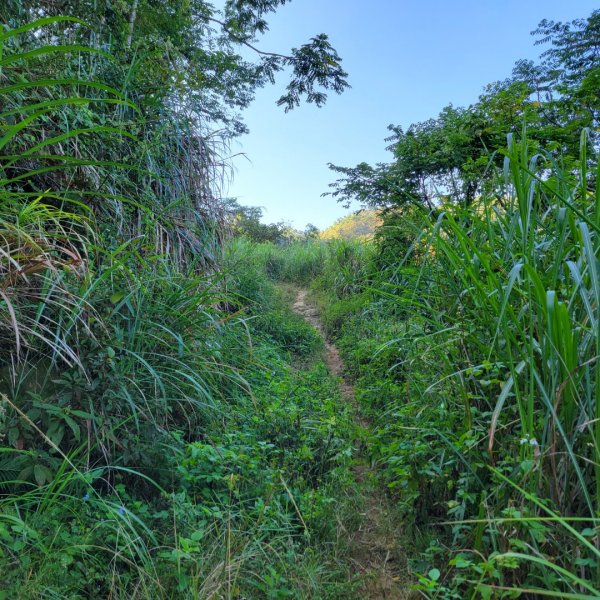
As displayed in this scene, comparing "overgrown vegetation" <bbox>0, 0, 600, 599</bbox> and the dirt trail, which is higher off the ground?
"overgrown vegetation" <bbox>0, 0, 600, 599</bbox>

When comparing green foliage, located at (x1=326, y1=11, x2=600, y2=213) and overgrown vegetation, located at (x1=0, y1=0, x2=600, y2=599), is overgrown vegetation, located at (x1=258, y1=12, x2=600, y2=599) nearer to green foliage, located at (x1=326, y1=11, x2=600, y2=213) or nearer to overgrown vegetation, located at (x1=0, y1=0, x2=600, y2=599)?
overgrown vegetation, located at (x1=0, y1=0, x2=600, y2=599)

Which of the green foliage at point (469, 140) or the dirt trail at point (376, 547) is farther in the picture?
Answer: the green foliage at point (469, 140)

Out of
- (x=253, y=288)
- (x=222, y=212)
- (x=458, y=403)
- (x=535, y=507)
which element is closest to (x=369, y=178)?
(x=253, y=288)

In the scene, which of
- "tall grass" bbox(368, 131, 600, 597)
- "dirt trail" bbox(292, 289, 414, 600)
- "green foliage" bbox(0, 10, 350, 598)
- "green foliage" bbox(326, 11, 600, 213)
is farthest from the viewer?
"green foliage" bbox(326, 11, 600, 213)

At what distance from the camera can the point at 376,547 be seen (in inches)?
66.4

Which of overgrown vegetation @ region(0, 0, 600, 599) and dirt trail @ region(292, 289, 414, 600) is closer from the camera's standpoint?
overgrown vegetation @ region(0, 0, 600, 599)

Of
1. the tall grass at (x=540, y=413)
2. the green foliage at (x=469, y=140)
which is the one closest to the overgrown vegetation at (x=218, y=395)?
the tall grass at (x=540, y=413)

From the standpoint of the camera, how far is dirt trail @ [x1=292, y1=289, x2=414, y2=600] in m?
1.47

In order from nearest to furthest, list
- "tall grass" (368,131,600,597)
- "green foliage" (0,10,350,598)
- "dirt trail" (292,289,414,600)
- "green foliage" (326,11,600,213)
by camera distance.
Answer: "tall grass" (368,131,600,597) → "green foliage" (0,10,350,598) → "dirt trail" (292,289,414,600) → "green foliage" (326,11,600,213)

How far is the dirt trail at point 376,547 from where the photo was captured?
1467 mm

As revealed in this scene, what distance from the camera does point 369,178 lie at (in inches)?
249

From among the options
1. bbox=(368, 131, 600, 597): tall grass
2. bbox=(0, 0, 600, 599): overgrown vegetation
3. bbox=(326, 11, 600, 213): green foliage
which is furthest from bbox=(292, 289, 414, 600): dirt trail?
bbox=(326, 11, 600, 213): green foliage

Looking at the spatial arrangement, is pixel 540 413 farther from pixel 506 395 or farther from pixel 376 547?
pixel 376 547

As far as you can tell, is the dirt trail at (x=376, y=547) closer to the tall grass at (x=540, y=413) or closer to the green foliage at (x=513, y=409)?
the green foliage at (x=513, y=409)
